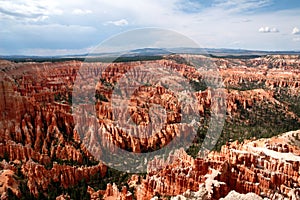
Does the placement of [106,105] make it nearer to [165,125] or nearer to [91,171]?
[165,125]

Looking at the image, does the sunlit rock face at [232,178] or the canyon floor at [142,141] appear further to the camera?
the canyon floor at [142,141]

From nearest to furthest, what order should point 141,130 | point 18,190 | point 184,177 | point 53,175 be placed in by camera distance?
point 184,177 < point 18,190 < point 53,175 < point 141,130

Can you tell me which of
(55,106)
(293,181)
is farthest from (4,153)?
(293,181)

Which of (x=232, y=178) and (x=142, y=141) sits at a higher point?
(x=232, y=178)

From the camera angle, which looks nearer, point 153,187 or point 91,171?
point 153,187

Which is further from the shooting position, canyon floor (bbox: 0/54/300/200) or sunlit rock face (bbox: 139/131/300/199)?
canyon floor (bbox: 0/54/300/200)

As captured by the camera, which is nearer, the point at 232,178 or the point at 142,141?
the point at 232,178

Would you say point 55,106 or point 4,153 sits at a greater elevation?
point 55,106

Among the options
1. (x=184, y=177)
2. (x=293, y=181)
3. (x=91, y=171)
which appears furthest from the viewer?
(x=91, y=171)
